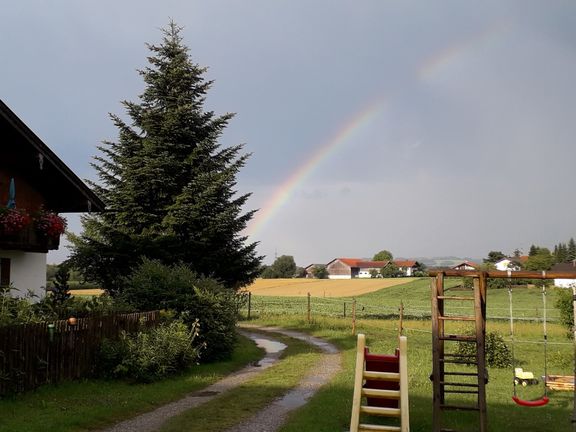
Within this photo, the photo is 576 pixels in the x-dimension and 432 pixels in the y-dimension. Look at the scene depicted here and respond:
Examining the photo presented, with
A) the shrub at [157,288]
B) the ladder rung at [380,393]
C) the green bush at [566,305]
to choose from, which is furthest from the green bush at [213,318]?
the green bush at [566,305]

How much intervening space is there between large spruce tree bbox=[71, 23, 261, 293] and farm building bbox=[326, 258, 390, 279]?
5420 inches

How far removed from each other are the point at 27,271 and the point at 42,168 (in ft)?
10.8

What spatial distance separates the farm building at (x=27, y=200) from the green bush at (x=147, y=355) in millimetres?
4491

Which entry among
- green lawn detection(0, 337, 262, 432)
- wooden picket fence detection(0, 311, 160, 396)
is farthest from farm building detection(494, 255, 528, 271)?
wooden picket fence detection(0, 311, 160, 396)

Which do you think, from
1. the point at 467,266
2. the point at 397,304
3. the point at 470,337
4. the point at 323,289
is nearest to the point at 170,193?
the point at 470,337

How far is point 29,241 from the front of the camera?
16.5 m

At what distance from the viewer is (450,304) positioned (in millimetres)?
62031

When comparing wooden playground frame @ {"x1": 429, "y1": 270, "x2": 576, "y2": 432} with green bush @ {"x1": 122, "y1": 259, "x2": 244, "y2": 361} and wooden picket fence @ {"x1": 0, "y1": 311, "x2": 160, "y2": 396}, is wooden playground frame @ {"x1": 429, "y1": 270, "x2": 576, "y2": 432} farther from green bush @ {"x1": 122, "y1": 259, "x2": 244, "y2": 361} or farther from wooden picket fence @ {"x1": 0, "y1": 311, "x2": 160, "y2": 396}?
green bush @ {"x1": 122, "y1": 259, "x2": 244, "y2": 361}

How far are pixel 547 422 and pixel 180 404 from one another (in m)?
7.34

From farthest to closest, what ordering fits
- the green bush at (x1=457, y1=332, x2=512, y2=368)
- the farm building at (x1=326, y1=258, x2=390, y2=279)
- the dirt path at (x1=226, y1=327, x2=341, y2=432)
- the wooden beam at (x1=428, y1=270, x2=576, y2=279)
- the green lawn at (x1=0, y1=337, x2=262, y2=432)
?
the farm building at (x1=326, y1=258, x2=390, y2=279)
the green bush at (x1=457, y1=332, x2=512, y2=368)
the dirt path at (x1=226, y1=327, x2=341, y2=432)
the wooden beam at (x1=428, y1=270, x2=576, y2=279)
the green lawn at (x1=0, y1=337, x2=262, y2=432)

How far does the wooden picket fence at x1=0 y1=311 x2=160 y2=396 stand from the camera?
11047mm

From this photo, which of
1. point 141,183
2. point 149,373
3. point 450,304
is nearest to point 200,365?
point 149,373

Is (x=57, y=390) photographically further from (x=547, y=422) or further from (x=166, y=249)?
(x=166, y=249)

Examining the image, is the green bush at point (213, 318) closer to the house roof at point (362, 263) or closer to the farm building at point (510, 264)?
the farm building at point (510, 264)
